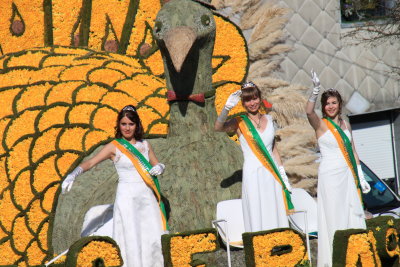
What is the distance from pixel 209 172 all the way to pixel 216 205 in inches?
9.3

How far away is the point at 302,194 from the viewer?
675 cm

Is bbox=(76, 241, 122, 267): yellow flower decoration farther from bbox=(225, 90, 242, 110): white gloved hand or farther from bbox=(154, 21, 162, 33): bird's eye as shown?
bbox=(154, 21, 162, 33): bird's eye

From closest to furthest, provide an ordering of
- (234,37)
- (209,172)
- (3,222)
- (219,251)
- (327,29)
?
(219,251), (209,172), (3,222), (234,37), (327,29)

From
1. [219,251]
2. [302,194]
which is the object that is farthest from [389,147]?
[219,251]

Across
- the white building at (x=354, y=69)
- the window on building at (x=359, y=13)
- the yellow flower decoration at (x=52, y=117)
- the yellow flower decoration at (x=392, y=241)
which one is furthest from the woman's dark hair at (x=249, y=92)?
the window on building at (x=359, y=13)

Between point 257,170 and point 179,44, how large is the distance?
943 millimetres

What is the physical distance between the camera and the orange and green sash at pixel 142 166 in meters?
5.97

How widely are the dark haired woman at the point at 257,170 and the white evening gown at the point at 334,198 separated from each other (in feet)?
0.98

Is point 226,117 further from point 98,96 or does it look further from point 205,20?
point 98,96

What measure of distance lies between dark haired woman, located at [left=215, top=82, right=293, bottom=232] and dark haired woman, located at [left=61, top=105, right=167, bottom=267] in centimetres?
53

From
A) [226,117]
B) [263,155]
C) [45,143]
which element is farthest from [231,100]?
[45,143]

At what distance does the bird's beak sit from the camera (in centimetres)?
616

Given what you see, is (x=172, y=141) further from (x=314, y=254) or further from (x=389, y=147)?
(x=389, y=147)

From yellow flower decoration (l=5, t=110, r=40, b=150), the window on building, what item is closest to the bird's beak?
yellow flower decoration (l=5, t=110, r=40, b=150)
